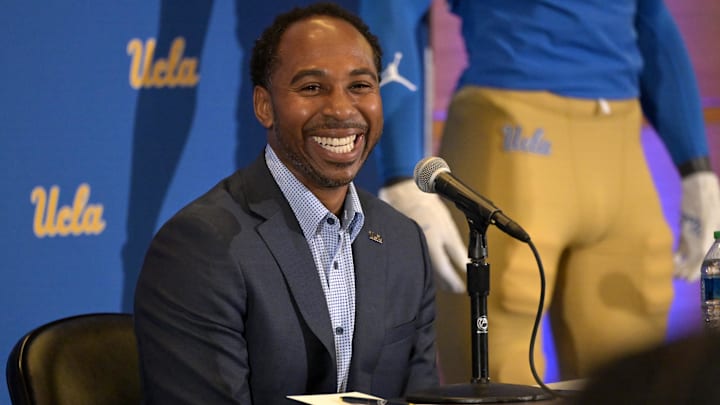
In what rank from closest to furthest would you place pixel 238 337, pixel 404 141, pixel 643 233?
pixel 238 337, pixel 404 141, pixel 643 233

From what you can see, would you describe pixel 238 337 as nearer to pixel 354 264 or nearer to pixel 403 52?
pixel 354 264

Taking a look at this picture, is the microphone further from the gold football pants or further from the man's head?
the gold football pants

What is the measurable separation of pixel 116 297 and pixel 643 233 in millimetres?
1837

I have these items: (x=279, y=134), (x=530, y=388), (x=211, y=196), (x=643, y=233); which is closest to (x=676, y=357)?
(x=530, y=388)

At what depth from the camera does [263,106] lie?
8.03ft

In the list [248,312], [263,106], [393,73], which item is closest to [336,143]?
[263,106]

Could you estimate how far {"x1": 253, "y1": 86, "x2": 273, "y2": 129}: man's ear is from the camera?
2434mm

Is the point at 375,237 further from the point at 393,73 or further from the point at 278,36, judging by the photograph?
the point at 393,73

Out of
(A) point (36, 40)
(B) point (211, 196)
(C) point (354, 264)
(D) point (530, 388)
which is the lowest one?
(D) point (530, 388)

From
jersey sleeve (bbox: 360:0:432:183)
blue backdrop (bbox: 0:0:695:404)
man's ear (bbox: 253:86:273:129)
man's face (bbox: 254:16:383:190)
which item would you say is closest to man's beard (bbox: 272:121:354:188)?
man's face (bbox: 254:16:383:190)

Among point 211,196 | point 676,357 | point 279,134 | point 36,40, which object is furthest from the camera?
point 36,40

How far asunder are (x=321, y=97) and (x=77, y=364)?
0.78 m

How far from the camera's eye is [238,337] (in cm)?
203

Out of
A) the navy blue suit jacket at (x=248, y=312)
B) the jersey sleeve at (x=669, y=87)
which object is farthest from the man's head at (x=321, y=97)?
the jersey sleeve at (x=669, y=87)
